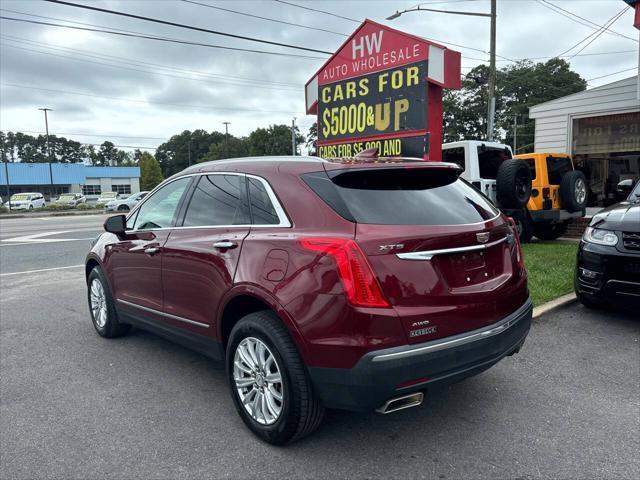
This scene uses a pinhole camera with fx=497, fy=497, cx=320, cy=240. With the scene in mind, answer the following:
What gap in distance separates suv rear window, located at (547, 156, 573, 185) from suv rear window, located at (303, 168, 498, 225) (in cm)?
863

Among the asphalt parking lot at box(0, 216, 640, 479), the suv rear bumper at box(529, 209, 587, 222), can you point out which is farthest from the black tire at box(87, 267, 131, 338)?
the suv rear bumper at box(529, 209, 587, 222)

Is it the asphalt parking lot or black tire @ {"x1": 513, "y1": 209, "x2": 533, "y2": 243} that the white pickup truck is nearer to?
black tire @ {"x1": 513, "y1": 209, "x2": 533, "y2": 243}

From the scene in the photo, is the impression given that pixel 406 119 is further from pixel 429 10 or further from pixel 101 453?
pixel 429 10

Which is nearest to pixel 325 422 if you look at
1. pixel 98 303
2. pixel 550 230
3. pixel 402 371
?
pixel 402 371

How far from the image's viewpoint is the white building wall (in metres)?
13.1

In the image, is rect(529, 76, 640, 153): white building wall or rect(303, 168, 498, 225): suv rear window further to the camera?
rect(529, 76, 640, 153): white building wall

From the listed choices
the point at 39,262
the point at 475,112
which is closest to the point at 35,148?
the point at 475,112

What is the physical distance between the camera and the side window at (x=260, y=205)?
3085mm

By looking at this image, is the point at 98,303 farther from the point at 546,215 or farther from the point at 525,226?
the point at 546,215

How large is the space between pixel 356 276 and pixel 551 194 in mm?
9400

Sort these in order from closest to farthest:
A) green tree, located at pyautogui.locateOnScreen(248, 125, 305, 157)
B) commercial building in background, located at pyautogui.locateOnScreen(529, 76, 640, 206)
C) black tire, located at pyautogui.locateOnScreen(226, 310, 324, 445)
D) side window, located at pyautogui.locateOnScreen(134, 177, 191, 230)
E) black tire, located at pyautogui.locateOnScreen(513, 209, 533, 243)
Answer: black tire, located at pyautogui.locateOnScreen(226, 310, 324, 445) → side window, located at pyautogui.locateOnScreen(134, 177, 191, 230) → black tire, located at pyautogui.locateOnScreen(513, 209, 533, 243) → commercial building in background, located at pyautogui.locateOnScreen(529, 76, 640, 206) → green tree, located at pyautogui.locateOnScreen(248, 125, 305, 157)

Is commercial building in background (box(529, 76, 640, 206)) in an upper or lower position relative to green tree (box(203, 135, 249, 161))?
lower

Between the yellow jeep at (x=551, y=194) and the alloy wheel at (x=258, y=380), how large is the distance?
8611mm

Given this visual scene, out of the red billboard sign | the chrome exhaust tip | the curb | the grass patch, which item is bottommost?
the curb
